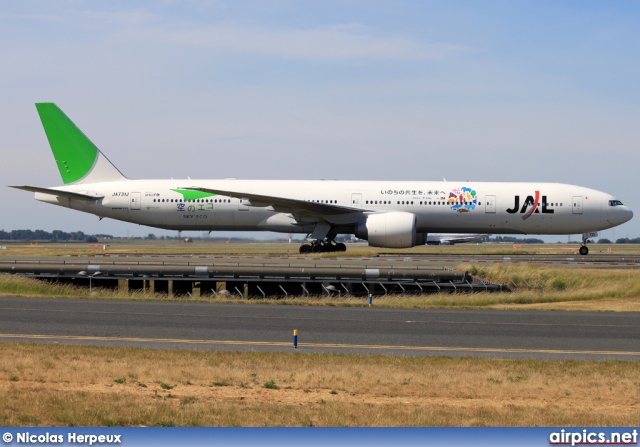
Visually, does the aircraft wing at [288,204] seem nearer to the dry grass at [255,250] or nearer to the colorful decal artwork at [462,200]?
the dry grass at [255,250]

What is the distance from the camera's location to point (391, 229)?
3812 centimetres

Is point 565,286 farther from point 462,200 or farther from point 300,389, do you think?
point 300,389

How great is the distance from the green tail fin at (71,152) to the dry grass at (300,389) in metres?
30.7

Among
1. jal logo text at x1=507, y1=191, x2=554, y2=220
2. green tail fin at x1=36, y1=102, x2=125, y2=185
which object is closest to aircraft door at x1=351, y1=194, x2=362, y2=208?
jal logo text at x1=507, y1=191, x2=554, y2=220

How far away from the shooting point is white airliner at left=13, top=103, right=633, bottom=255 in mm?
40938

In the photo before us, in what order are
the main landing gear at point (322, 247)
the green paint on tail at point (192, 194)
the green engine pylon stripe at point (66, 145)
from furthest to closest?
the green engine pylon stripe at point (66, 145) → the green paint on tail at point (192, 194) → the main landing gear at point (322, 247)

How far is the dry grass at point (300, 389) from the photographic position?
393 inches

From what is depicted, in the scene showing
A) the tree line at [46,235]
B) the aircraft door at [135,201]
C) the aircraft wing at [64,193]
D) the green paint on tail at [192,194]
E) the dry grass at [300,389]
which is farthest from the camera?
the tree line at [46,235]

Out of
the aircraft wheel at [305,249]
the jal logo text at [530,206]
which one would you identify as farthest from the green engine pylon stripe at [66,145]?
the jal logo text at [530,206]

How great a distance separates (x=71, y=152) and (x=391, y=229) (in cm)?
1966

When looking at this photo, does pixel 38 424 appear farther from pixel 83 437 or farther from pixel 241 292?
pixel 241 292

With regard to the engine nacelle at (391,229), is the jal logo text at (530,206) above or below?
above

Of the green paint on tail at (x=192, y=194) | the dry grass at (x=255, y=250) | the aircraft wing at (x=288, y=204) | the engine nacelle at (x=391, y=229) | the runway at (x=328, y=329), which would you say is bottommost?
the runway at (x=328, y=329)

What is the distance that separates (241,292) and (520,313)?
1098 centimetres
